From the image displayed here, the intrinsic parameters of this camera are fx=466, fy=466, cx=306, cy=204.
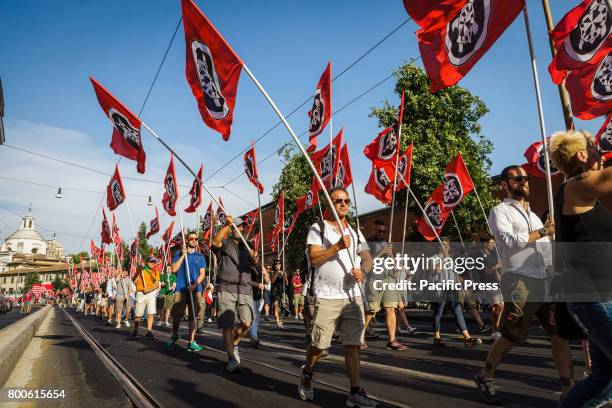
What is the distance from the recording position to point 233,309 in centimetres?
633

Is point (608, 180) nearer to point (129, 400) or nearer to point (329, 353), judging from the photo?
point (129, 400)

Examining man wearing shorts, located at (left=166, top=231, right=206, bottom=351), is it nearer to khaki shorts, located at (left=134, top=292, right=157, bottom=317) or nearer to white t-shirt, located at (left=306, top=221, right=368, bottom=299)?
khaki shorts, located at (left=134, top=292, right=157, bottom=317)

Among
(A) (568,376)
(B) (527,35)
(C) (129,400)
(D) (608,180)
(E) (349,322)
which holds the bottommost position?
(C) (129,400)

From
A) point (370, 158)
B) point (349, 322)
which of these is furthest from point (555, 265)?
point (370, 158)

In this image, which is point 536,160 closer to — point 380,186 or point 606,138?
point 606,138

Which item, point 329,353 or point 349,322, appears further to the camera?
point 329,353

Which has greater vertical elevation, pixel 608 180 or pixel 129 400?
pixel 608 180

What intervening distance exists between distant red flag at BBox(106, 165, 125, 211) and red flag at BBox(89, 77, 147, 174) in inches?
146

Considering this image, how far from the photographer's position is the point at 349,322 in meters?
4.11

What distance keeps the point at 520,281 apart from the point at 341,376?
7.69 ft

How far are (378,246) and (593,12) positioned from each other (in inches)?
180

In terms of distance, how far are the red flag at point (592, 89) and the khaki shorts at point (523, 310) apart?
16.9ft

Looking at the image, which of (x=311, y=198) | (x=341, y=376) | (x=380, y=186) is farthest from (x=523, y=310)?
(x=311, y=198)

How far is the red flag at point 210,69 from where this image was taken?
19.3 ft
